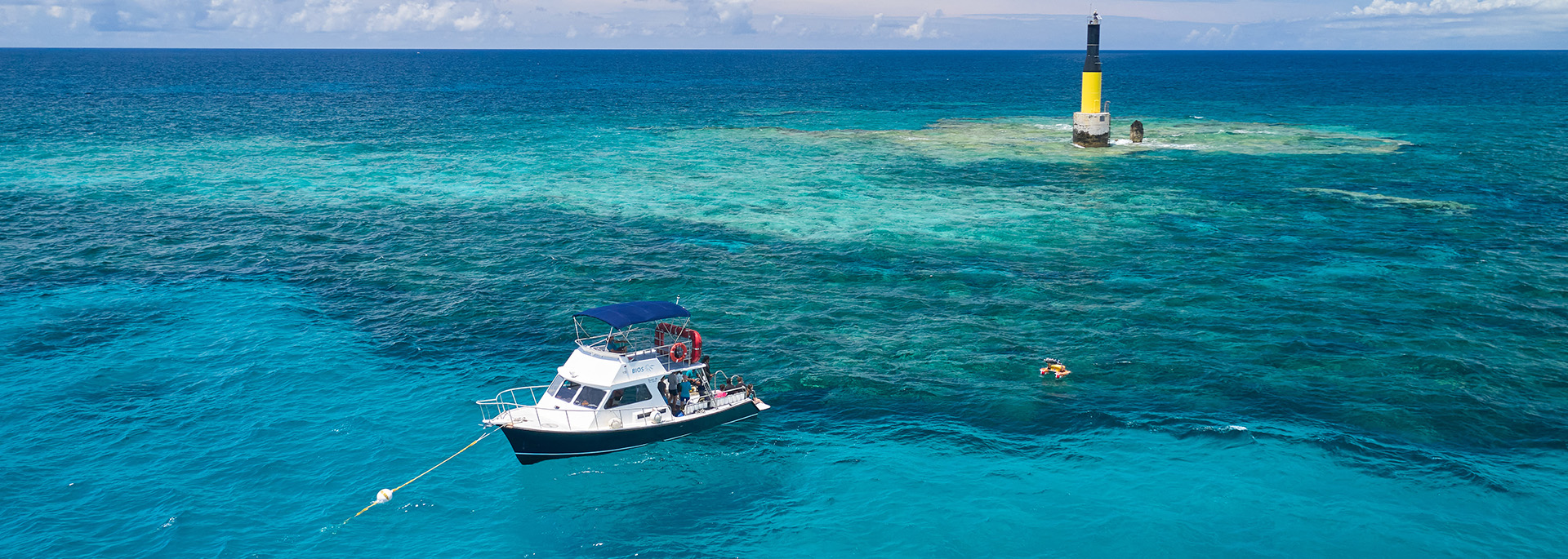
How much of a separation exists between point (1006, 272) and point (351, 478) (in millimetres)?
33112

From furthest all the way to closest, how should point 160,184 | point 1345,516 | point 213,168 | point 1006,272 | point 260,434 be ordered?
point 213,168
point 160,184
point 1006,272
point 260,434
point 1345,516

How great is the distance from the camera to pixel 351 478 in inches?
1228

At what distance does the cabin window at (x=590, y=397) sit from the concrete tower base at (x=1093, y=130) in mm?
75006

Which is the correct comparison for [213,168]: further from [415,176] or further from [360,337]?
[360,337]

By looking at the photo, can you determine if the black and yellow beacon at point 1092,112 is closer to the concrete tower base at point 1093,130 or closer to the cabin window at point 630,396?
the concrete tower base at point 1093,130

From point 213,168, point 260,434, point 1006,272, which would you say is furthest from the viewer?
point 213,168

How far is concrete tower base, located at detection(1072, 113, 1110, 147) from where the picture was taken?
96625mm

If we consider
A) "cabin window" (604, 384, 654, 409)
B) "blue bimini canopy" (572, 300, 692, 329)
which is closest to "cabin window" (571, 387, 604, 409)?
"cabin window" (604, 384, 654, 409)

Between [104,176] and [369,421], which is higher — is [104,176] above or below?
above

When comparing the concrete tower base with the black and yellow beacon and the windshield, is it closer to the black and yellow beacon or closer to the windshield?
the black and yellow beacon

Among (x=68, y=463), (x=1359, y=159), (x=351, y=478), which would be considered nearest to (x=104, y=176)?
(x=68, y=463)

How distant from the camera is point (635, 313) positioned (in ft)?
114

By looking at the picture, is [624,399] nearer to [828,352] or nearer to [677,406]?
[677,406]

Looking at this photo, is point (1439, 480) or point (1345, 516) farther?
point (1439, 480)
